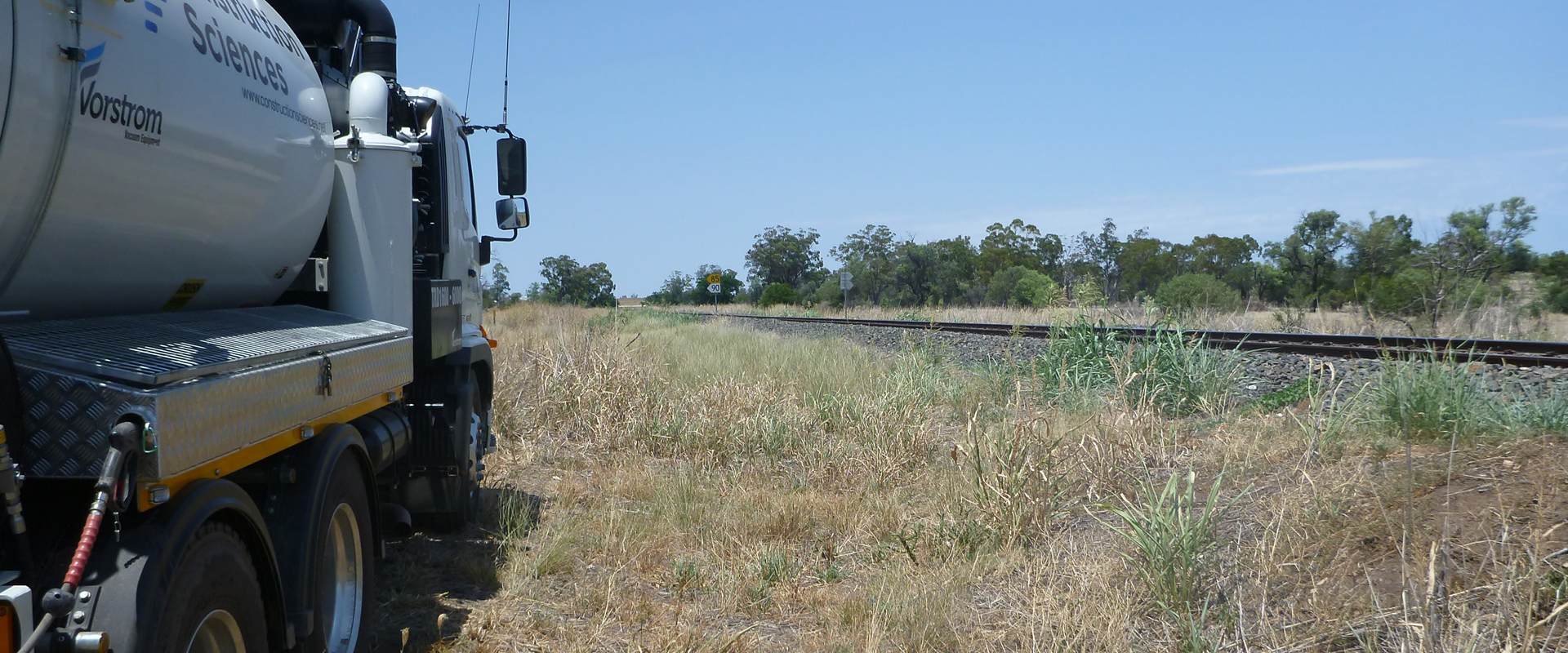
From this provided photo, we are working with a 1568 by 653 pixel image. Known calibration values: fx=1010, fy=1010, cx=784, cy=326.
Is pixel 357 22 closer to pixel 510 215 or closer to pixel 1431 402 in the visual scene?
pixel 510 215

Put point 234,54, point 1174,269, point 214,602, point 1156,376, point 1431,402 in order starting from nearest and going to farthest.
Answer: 1. point 214,602
2. point 234,54
3. point 1431,402
4. point 1156,376
5. point 1174,269

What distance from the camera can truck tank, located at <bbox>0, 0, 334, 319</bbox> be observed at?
246 cm

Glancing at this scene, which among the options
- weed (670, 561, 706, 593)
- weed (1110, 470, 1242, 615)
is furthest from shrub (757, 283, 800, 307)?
weed (1110, 470, 1242, 615)

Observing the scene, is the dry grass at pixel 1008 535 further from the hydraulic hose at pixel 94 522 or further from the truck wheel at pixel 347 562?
the hydraulic hose at pixel 94 522

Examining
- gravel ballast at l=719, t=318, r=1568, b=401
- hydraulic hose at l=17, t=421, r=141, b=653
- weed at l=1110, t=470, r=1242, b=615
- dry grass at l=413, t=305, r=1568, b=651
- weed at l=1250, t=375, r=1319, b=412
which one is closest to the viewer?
hydraulic hose at l=17, t=421, r=141, b=653

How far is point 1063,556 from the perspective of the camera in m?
5.19

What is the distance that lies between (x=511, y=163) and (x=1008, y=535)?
3886 millimetres

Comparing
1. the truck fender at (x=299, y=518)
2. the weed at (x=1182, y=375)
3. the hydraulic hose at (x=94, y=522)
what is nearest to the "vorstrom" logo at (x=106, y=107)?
the hydraulic hose at (x=94, y=522)

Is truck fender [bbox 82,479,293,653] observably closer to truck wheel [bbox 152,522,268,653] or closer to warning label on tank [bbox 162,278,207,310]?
truck wheel [bbox 152,522,268,653]

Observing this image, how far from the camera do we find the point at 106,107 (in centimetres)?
269

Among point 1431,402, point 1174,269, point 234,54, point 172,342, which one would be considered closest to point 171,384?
point 172,342

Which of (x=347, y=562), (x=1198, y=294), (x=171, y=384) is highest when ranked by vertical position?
(x=1198, y=294)

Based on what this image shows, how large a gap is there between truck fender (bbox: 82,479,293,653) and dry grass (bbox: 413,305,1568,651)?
2211 millimetres

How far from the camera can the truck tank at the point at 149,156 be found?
96.8 inches
